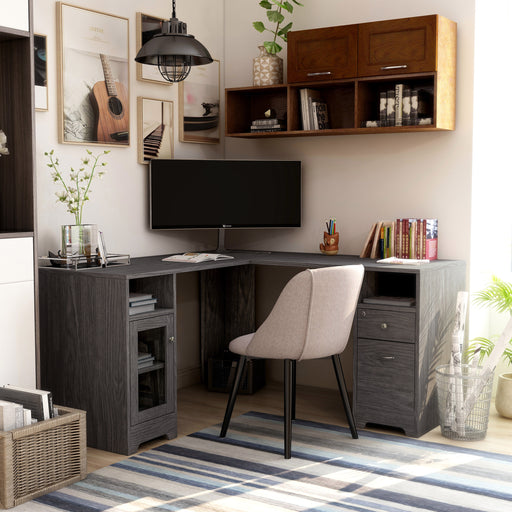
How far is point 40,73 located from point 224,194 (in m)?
1.22

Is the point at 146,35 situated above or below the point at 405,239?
above

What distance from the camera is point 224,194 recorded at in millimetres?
4293

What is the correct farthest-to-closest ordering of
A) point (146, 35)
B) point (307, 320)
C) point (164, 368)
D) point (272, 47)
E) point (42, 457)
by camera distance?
point (272, 47) → point (146, 35) → point (164, 368) → point (307, 320) → point (42, 457)

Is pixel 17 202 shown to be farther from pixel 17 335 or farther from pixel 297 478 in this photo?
pixel 297 478

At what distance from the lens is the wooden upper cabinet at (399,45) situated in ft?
12.1

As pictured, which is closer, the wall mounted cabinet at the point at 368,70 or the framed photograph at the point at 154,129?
the wall mounted cabinet at the point at 368,70

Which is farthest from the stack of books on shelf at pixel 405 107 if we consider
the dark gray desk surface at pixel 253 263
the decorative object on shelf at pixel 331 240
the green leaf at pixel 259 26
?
the green leaf at pixel 259 26

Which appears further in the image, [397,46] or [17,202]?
[397,46]

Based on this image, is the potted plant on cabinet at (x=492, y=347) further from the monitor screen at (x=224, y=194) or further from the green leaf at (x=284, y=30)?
the green leaf at (x=284, y=30)

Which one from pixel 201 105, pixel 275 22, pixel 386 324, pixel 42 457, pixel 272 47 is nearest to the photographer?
pixel 42 457

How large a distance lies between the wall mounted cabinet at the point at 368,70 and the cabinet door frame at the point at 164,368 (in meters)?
1.36

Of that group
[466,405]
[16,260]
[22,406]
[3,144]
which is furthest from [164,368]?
[466,405]

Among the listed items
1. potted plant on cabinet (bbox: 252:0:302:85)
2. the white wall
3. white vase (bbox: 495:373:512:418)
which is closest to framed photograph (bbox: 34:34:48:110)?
the white wall

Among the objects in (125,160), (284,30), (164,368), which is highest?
(284,30)
